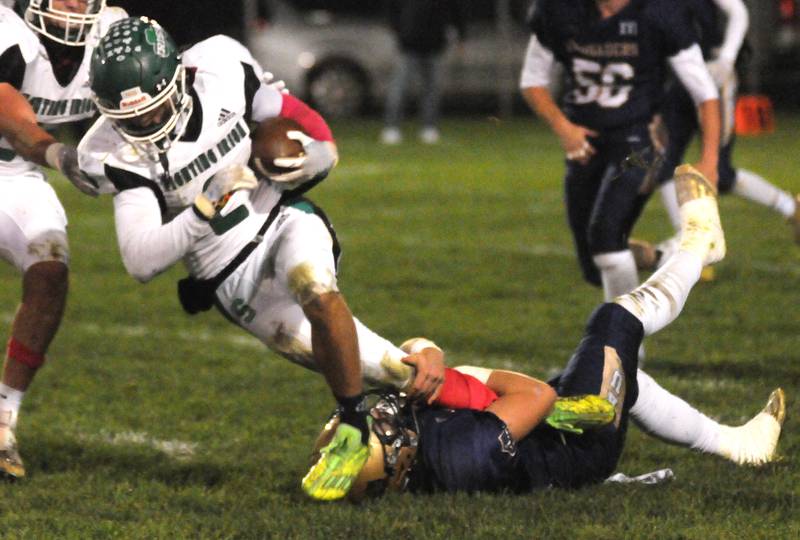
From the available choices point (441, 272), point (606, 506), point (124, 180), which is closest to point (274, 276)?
point (124, 180)

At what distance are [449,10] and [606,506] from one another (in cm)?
1075

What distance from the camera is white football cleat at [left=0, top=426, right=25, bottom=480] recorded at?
168 inches

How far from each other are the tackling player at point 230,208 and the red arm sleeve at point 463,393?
0.04 metres

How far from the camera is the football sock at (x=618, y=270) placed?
5410mm

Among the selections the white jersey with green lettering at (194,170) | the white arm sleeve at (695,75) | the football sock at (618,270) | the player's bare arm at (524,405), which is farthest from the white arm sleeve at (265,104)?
the white arm sleeve at (695,75)

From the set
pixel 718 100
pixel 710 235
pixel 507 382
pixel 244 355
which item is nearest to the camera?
pixel 507 382

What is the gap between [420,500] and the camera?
151 inches

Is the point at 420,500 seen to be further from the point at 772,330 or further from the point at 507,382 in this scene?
the point at 772,330

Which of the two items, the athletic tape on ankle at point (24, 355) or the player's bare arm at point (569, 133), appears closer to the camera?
the athletic tape on ankle at point (24, 355)

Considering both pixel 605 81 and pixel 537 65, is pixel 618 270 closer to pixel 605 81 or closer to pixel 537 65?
pixel 605 81

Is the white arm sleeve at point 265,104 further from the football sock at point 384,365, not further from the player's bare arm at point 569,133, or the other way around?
the player's bare arm at point 569,133

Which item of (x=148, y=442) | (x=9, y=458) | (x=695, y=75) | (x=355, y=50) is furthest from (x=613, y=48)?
(x=355, y=50)

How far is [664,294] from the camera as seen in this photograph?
4.25 m

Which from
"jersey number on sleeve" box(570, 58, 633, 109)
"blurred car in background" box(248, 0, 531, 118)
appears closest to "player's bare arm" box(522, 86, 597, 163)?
"jersey number on sleeve" box(570, 58, 633, 109)
